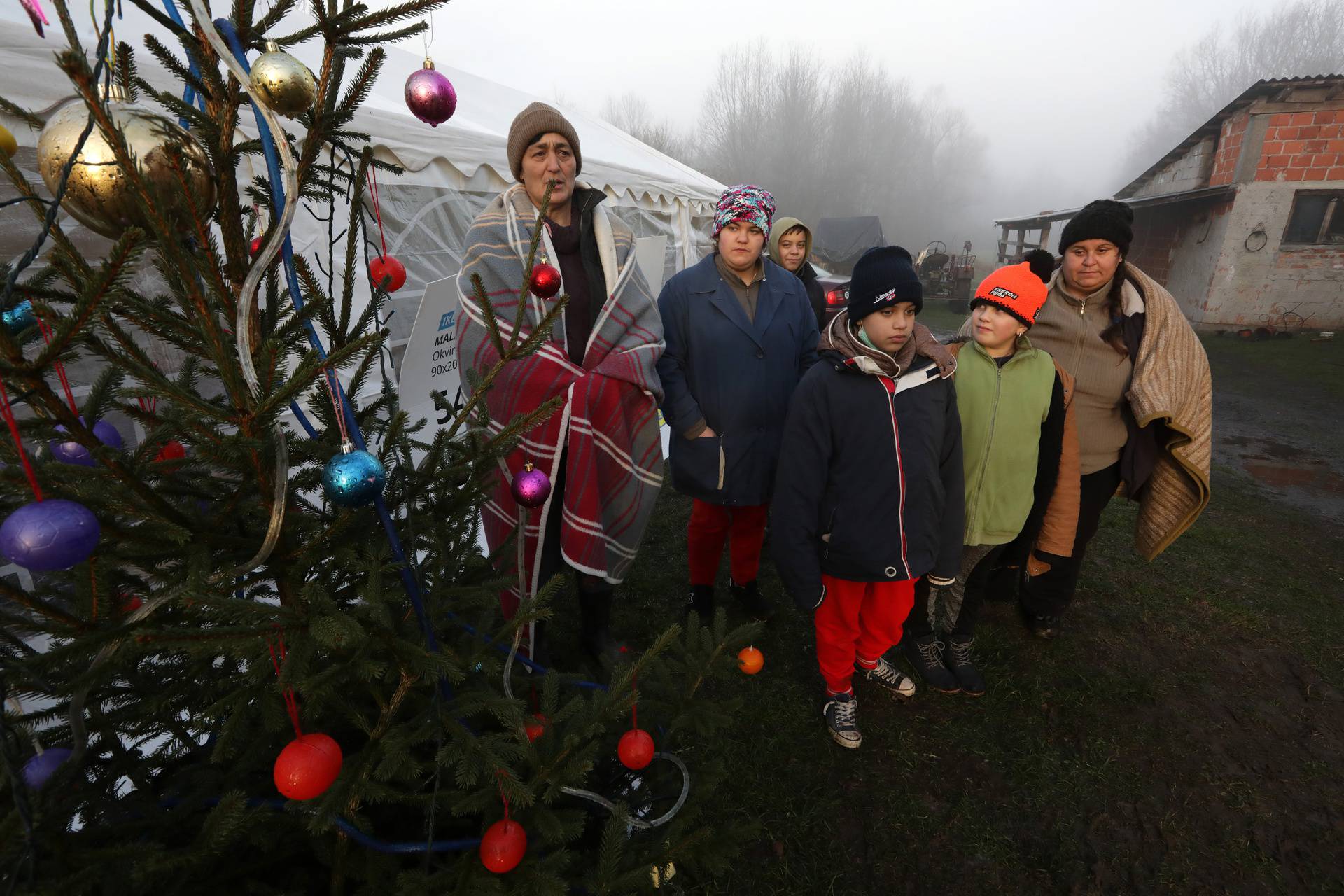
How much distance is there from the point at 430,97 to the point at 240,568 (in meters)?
1.09

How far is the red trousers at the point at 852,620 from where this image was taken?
2213 millimetres

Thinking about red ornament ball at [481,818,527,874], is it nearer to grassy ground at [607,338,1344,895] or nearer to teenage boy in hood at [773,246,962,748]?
grassy ground at [607,338,1344,895]

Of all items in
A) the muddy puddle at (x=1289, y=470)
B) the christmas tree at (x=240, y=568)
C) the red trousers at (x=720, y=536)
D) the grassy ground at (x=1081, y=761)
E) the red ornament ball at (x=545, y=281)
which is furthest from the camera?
the muddy puddle at (x=1289, y=470)

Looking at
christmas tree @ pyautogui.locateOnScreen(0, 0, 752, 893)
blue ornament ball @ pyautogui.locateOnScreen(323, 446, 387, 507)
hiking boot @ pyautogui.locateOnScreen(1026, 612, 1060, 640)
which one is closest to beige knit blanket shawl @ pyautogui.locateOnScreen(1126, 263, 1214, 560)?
hiking boot @ pyautogui.locateOnScreen(1026, 612, 1060, 640)

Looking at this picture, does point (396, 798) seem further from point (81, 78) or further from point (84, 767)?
point (81, 78)

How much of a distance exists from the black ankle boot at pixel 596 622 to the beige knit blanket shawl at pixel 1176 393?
2.23m

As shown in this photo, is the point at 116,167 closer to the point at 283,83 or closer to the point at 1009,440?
the point at 283,83

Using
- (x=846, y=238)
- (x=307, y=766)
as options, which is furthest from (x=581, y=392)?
(x=846, y=238)

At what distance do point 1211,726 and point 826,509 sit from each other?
192 centimetres

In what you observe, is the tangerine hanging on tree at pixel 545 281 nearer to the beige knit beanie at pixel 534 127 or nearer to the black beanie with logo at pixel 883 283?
the beige knit beanie at pixel 534 127

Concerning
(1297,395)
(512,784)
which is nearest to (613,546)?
(512,784)

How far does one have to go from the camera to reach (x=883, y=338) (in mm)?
1976

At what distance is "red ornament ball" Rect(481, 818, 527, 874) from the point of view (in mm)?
1033

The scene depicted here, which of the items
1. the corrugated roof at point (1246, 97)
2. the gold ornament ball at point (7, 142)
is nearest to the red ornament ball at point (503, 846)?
the gold ornament ball at point (7, 142)
